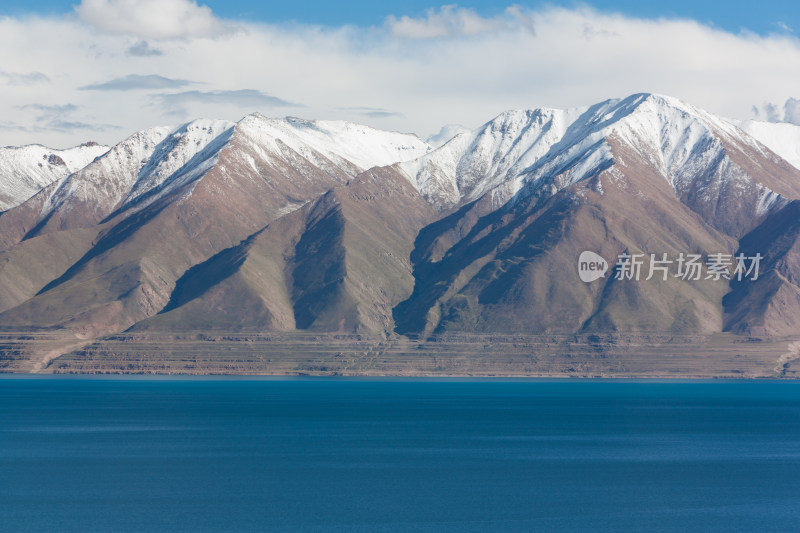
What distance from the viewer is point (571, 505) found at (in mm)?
121062

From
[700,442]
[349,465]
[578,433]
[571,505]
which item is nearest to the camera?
[571,505]

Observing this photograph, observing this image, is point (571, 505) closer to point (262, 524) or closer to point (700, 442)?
point (262, 524)

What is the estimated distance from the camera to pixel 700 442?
593ft

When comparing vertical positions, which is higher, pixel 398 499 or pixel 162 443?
pixel 398 499

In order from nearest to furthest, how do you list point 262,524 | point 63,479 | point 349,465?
point 262,524 < point 63,479 < point 349,465

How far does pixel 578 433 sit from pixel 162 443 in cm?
6353

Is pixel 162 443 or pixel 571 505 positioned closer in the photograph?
pixel 571 505

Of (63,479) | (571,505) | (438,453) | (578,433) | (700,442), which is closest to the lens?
(571,505)

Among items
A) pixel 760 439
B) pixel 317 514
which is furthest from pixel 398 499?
pixel 760 439

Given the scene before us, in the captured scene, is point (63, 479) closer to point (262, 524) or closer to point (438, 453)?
point (262, 524)

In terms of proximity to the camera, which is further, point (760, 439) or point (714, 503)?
point (760, 439)

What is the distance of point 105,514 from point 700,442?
95828 mm

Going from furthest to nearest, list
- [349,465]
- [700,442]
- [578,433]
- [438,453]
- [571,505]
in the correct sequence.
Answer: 1. [578,433]
2. [700,442]
3. [438,453]
4. [349,465]
5. [571,505]

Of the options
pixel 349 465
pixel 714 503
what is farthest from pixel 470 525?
pixel 349 465
